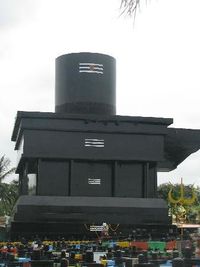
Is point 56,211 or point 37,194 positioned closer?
point 56,211

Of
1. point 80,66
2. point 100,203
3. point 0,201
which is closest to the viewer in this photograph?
point 100,203

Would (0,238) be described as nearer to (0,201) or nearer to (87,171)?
(87,171)

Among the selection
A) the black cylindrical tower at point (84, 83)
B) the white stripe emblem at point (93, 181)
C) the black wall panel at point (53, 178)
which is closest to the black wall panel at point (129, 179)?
the white stripe emblem at point (93, 181)

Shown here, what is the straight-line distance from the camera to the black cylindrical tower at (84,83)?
38.7 meters

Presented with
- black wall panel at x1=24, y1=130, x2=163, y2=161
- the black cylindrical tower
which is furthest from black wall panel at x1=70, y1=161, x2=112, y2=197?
the black cylindrical tower

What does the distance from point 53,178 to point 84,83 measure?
20.2 ft

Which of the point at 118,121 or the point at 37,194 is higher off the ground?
the point at 118,121

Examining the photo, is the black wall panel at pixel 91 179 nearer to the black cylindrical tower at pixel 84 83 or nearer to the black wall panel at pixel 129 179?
the black wall panel at pixel 129 179

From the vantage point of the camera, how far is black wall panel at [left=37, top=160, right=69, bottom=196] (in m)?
37.0

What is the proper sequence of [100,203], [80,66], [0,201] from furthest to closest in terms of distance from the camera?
[0,201] → [80,66] → [100,203]

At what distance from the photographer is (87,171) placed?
37938mm

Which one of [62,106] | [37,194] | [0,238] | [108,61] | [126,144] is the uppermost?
[108,61]

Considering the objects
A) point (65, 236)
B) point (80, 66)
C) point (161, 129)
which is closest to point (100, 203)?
point (65, 236)

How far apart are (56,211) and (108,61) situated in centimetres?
1050
